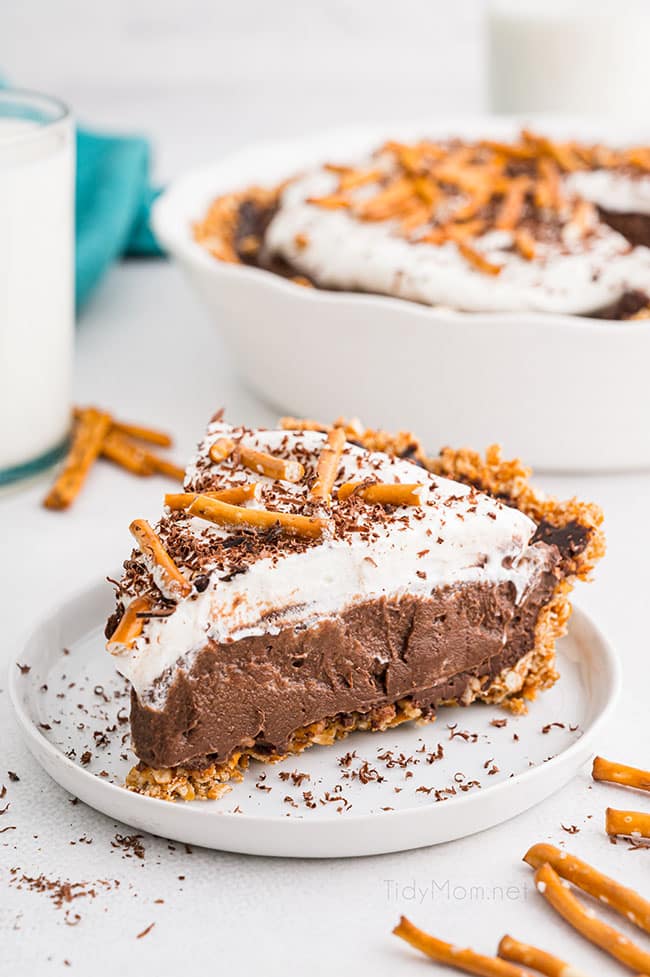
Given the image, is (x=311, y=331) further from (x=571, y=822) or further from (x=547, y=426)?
(x=571, y=822)

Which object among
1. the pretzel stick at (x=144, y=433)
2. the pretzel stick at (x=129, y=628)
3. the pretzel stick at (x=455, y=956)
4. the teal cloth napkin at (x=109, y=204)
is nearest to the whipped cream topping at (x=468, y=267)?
the pretzel stick at (x=144, y=433)

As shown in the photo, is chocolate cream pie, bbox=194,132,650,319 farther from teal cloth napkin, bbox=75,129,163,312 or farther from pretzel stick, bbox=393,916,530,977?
pretzel stick, bbox=393,916,530,977

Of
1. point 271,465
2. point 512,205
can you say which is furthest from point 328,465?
point 512,205

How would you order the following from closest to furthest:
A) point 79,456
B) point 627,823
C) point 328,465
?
point 627,823 → point 328,465 → point 79,456

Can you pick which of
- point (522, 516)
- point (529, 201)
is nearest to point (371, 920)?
point (522, 516)

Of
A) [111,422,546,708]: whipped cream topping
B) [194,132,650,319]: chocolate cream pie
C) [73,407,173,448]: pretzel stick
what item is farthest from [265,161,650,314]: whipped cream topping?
[111,422,546,708]: whipped cream topping

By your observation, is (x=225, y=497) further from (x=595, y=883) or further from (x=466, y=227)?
(x=466, y=227)
